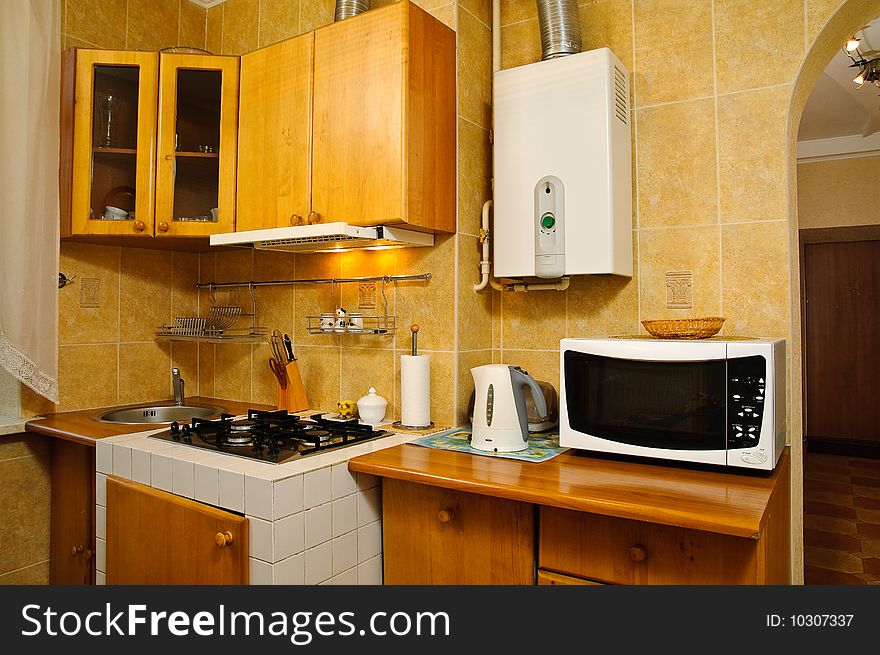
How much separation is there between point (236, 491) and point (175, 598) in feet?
0.96

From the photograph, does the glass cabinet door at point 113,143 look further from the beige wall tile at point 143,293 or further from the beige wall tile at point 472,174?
the beige wall tile at point 472,174

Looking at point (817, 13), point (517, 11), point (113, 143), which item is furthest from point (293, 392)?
point (817, 13)

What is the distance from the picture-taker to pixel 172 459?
5.58ft

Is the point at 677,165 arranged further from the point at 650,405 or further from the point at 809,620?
the point at 809,620

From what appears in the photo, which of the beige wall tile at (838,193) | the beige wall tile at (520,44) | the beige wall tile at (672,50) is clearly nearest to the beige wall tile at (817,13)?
the beige wall tile at (672,50)

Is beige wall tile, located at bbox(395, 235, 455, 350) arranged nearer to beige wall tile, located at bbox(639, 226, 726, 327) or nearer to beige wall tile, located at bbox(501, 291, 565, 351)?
beige wall tile, located at bbox(501, 291, 565, 351)

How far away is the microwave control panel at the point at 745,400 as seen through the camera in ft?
4.80

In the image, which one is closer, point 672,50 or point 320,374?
point 672,50

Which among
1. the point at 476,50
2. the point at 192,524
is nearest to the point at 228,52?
the point at 476,50

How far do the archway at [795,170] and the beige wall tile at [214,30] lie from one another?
230 cm

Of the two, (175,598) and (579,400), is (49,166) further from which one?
(579,400)

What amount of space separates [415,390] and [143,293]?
1363 mm

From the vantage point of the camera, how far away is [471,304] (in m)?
2.19

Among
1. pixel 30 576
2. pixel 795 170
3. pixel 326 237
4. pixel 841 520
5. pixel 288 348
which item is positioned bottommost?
pixel 841 520
